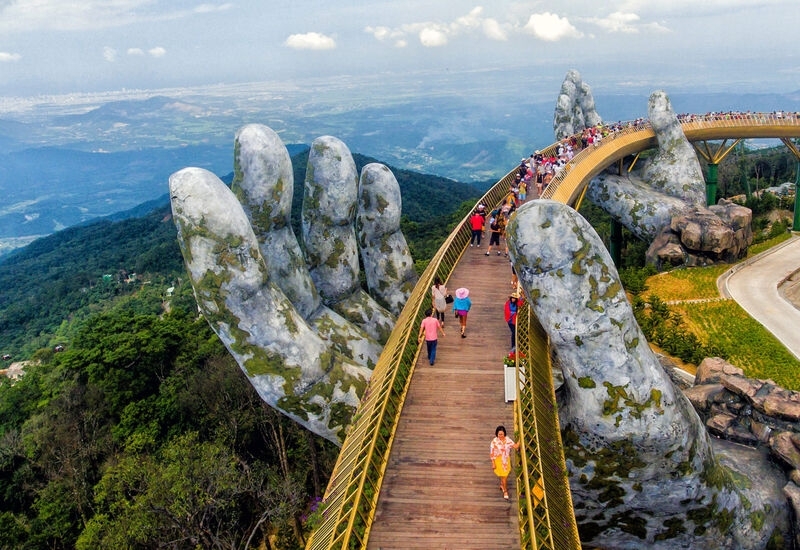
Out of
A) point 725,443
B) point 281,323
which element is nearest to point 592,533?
point 725,443

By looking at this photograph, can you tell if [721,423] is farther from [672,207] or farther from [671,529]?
[672,207]

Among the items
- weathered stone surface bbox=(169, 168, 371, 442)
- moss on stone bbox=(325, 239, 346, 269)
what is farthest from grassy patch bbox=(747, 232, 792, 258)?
weathered stone surface bbox=(169, 168, 371, 442)

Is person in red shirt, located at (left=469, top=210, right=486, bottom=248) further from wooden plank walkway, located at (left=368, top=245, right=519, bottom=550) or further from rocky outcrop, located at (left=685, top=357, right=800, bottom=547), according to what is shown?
rocky outcrop, located at (left=685, top=357, right=800, bottom=547)

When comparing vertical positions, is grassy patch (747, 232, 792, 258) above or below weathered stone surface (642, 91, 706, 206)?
below

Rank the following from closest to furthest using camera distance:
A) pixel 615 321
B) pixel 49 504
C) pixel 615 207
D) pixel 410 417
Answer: pixel 410 417 → pixel 615 321 → pixel 49 504 → pixel 615 207

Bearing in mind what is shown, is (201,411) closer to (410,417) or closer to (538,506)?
(410,417)

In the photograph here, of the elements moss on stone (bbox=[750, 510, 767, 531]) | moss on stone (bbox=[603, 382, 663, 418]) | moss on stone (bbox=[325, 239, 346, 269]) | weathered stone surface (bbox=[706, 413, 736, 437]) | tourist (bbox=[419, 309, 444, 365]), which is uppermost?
moss on stone (bbox=[325, 239, 346, 269])

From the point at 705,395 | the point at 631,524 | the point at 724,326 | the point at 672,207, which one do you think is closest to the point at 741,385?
the point at 705,395
